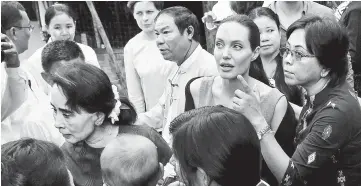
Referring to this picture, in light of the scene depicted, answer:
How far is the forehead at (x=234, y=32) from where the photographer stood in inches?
103

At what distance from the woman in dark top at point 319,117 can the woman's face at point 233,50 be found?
30 centimetres

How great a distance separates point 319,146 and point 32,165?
4.14 feet

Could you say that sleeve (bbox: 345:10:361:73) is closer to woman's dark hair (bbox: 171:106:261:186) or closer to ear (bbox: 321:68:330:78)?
ear (bbox: 321:68:330:78)

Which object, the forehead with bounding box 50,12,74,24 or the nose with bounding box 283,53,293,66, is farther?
the forehead with bounding box 50,12,74,24

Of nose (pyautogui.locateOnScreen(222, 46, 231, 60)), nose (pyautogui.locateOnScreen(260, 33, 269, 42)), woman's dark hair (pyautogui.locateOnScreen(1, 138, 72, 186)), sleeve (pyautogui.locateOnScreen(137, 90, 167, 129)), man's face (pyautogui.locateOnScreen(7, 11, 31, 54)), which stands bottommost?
sleeve (pyautogui.locateOnScreen(137, 90, 167, 129))

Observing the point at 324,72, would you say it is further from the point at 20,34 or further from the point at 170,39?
the point at 20,34

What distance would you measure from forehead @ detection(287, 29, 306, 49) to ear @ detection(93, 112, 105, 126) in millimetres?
1078

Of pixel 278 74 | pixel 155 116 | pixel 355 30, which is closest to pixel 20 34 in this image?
pixel 155 116

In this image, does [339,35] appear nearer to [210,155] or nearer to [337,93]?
[337,93]

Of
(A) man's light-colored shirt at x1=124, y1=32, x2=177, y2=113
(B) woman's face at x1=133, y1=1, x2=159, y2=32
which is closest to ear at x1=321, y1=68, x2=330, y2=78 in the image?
(A) man's light-colored shirt at x1=124, y1=32, x2=177, y2=113

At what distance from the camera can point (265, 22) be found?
11.8 feet

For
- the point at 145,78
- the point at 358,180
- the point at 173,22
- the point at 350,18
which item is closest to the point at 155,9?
the point at 145,78

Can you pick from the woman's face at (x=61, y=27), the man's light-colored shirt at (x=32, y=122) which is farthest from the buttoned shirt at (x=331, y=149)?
the woman's face at (x=61, y=27)

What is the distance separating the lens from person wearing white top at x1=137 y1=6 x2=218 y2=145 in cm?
336
